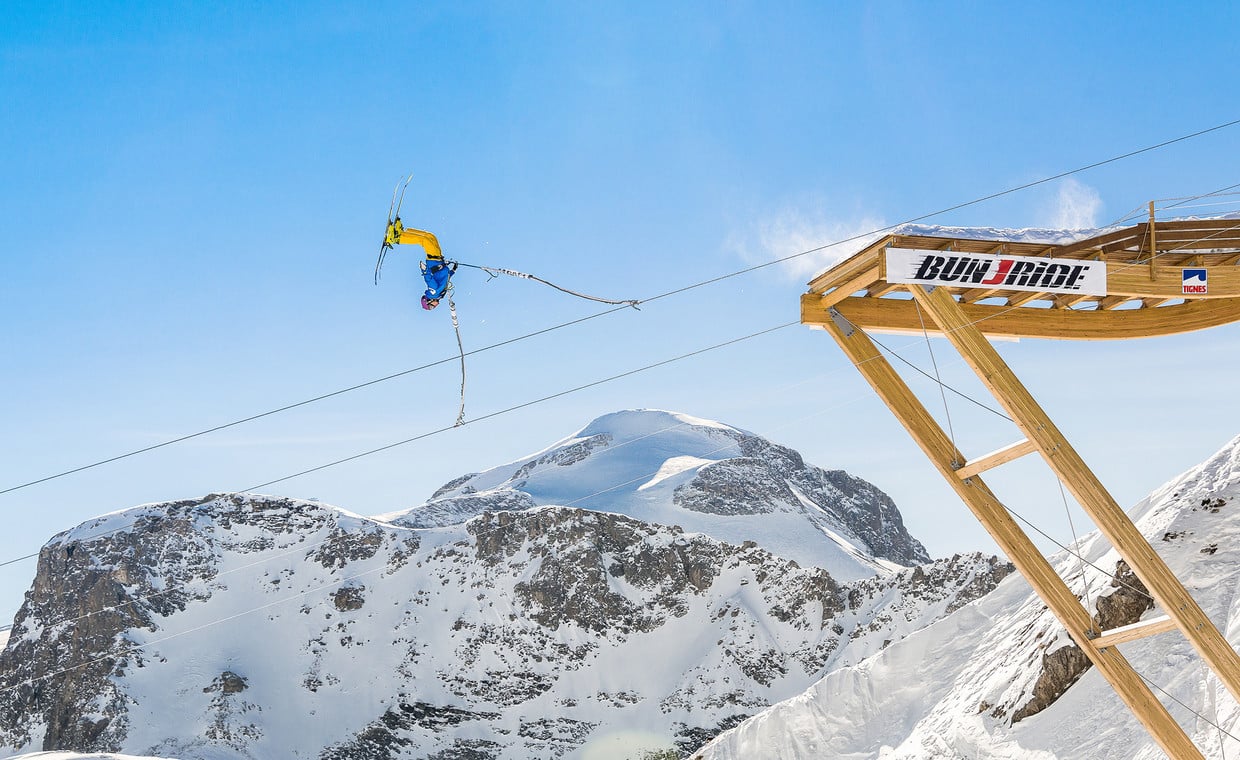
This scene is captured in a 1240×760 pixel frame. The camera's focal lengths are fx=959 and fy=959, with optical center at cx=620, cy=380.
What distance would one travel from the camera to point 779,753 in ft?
104

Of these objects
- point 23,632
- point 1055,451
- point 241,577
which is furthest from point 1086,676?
point 23,632

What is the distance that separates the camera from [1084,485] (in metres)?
11.5

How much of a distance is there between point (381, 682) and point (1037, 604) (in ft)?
401

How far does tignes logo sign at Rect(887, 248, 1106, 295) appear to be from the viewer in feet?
38.8

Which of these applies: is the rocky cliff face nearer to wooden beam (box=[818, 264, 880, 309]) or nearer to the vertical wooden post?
the vertical wooden post

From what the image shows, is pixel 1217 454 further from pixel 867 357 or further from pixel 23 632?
pixel 23 632

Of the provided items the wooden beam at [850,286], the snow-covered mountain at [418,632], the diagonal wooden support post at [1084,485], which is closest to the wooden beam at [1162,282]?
the diagonal wooden support post at [1084,485]

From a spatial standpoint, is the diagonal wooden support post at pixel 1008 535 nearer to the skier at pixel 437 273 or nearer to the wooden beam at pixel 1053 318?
the wooden beam at pixel 1053 318

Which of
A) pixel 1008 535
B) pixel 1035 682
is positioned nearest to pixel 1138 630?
pixel 1008 535

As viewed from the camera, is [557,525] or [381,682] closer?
[381,682]

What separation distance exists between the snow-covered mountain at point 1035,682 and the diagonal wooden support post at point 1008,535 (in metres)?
5.83

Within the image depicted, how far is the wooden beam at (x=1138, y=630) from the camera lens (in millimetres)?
11516

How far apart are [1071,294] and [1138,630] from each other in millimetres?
4345

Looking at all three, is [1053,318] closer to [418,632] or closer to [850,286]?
[850,286]
